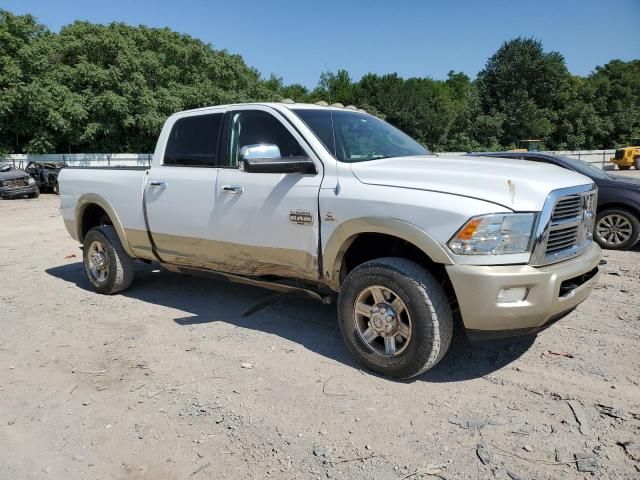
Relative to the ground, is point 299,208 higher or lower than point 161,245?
higher

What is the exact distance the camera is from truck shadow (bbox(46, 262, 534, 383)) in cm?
405

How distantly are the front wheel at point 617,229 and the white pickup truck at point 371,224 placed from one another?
4548 millimetres

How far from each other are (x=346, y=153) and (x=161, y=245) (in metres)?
2.29

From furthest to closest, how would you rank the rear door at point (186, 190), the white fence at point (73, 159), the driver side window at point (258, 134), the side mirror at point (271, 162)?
the white fence at point (73, 159)
the rear door at point (186, 190)
the driver side window at point (258, 134)
the side mirror at point (271, 162)

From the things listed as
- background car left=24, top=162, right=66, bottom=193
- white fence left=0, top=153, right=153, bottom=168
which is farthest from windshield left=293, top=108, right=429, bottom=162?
white fence left=0, top=153, right=153, bottom=168

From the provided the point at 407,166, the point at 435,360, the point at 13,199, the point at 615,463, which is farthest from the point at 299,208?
the point at 13,199

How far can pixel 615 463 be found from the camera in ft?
9.01

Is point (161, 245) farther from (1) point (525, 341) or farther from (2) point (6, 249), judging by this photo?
(2) point (6, 249)

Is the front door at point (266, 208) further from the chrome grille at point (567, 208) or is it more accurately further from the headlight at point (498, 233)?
the chrome grille at point (567, 208)

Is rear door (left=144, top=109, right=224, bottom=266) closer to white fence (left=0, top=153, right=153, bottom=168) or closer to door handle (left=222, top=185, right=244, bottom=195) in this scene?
door handle (left=222, top=185, right=244, bottom=195)

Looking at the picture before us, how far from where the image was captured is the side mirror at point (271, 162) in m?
3.94

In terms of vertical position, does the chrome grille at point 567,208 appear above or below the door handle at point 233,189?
below

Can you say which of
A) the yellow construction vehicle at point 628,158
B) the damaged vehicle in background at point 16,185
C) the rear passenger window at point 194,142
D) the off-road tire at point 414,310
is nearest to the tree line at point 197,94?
the rear passenger window at point 194,142

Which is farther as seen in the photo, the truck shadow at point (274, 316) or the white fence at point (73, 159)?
the white fence at point (73, 159)
